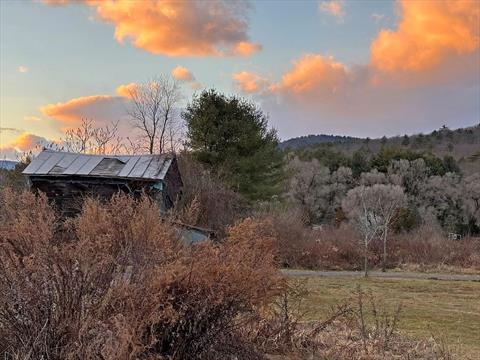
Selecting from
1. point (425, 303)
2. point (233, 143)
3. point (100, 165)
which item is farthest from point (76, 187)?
point (233, 143)

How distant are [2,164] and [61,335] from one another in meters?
32.9

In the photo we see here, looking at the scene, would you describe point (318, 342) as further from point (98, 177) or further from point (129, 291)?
point (98, 177)

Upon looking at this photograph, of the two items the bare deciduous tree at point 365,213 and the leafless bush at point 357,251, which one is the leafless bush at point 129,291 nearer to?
the bare deciduous tree at point 365,213

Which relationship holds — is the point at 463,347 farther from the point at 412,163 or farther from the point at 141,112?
the point at 412,163

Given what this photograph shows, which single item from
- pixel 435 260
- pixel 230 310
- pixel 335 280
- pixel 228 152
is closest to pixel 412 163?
pixel 435 260

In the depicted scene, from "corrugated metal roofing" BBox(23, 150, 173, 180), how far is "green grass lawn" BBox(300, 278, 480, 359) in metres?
6.92

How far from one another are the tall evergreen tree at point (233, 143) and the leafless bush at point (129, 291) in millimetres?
27280

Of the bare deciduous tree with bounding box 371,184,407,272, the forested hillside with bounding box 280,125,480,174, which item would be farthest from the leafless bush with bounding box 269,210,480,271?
the forested hillside with bounding box 280,125,480,174

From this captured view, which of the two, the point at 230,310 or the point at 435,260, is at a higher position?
the point at 230,310

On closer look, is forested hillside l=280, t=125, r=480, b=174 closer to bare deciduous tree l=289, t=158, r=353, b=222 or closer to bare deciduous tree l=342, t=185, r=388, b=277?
bare deciduous tree l=289, t=158, r=353, b=222

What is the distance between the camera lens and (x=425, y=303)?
18031 mm

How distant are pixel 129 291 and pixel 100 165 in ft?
49.5

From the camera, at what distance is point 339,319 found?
925 centimetres

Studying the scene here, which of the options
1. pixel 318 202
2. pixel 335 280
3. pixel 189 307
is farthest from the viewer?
pixel 318 202
